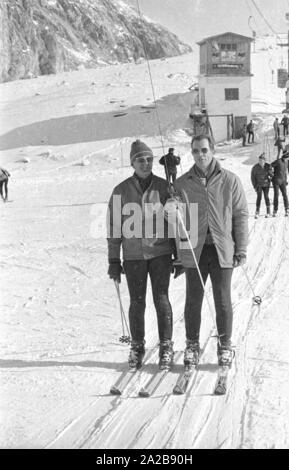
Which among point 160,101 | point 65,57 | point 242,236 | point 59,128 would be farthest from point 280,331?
point 65,57

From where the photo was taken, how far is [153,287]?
4.70m

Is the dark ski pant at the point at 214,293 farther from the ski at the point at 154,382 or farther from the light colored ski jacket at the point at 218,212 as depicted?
the ski at the point at 154,382

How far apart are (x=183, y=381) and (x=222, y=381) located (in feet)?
0.96

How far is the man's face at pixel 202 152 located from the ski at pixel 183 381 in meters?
1.59

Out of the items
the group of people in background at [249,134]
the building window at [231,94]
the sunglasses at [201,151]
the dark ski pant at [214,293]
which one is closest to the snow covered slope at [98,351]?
the dark ski pant at [214,293]

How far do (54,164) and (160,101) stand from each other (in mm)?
16300

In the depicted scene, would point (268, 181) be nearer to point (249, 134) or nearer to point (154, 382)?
point (154, 382)

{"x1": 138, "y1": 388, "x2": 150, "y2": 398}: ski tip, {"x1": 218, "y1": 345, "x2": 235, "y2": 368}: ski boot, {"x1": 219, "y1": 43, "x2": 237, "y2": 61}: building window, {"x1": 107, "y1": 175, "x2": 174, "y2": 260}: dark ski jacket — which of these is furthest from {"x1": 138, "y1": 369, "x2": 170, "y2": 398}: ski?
{"x1": 219, "y1": 43, "x2": 237, "y2": 61}: building window

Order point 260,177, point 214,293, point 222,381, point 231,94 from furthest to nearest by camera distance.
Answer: point 231,94
point 260,177
point 214,293
point 222,381

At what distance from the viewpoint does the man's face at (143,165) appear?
15.0 feet

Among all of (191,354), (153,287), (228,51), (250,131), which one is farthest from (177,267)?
A: (228,51)

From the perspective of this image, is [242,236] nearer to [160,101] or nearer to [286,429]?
[286,429]

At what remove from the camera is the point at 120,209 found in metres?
4.63

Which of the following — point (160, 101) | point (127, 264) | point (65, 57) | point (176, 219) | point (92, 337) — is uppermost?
point (65, 57)
